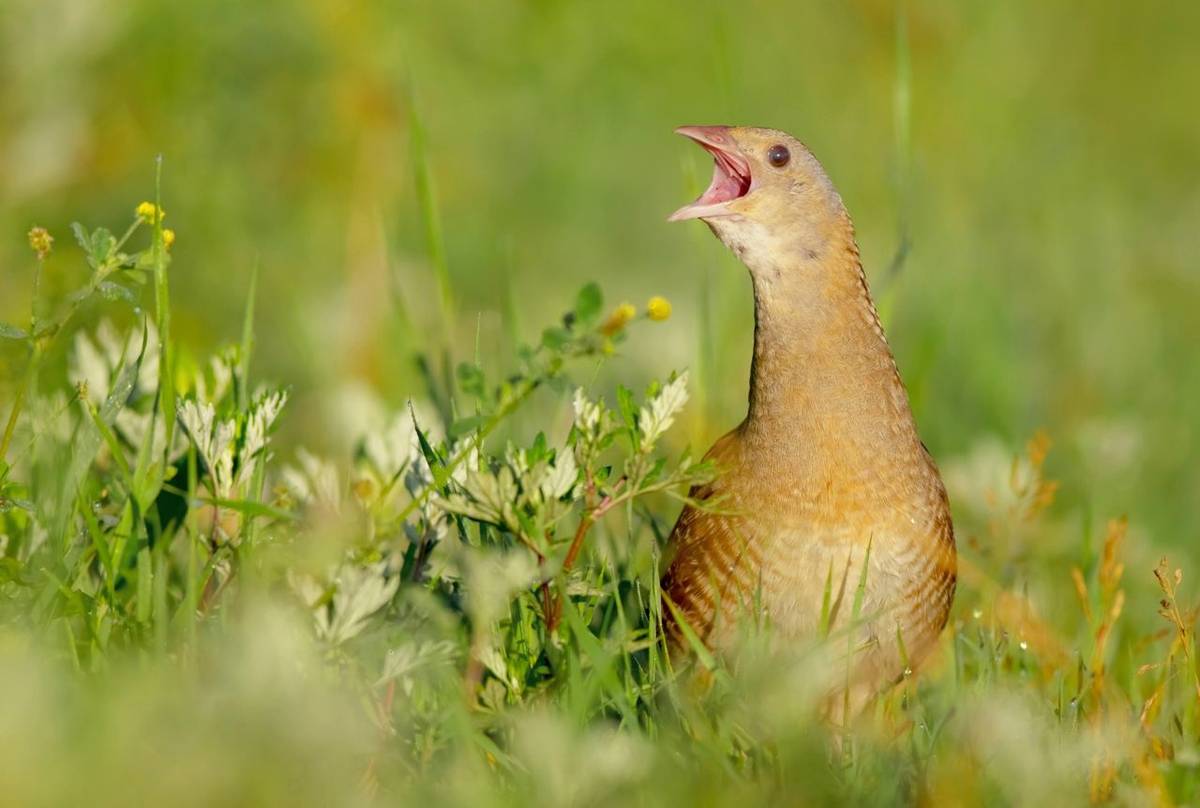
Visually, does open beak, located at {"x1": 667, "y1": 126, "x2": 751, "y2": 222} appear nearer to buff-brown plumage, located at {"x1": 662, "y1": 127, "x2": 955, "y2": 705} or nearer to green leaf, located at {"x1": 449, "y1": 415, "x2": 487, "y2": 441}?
buff-brown plumage, located at {"x1": 662, "y1": 127, "x2": 955, "y2": 705}

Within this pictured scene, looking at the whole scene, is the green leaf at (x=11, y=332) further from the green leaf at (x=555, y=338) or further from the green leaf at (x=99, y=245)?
the green leaf at (x=555, y=338)

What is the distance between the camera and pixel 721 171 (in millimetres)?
3650

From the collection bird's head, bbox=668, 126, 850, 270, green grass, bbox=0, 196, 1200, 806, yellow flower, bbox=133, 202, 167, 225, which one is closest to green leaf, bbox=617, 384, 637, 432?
green grass, bbox=0, 196, 1200, 806

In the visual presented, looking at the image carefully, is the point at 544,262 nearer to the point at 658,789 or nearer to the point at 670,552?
the point at 670,552

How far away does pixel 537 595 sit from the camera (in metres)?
2.93

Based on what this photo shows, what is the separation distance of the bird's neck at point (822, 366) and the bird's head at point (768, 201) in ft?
0.10

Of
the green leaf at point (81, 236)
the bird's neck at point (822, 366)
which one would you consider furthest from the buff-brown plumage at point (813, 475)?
the green leaf at point (81, 236)

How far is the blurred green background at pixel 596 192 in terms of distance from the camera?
5.07m

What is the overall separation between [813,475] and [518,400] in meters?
0.72

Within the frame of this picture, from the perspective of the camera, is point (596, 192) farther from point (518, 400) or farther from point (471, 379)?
point (518, 400)

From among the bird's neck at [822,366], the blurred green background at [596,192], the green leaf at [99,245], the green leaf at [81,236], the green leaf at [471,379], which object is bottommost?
the blurred green background at [596,192]

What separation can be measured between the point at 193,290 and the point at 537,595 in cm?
335

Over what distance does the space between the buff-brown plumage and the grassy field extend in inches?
5.3

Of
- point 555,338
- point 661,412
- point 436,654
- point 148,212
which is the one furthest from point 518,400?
point 148,212
